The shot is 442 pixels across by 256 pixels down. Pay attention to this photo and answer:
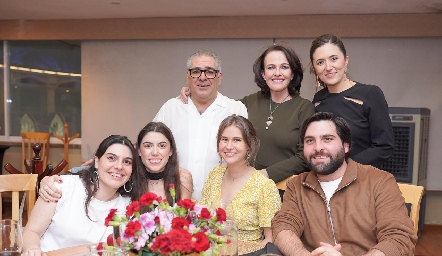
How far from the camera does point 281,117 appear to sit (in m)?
2.68

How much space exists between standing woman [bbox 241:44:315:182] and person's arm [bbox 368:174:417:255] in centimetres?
57

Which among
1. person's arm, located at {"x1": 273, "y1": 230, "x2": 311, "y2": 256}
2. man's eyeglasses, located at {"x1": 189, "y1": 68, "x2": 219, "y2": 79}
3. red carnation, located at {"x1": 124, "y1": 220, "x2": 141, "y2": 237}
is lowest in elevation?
person's arm, located at {"x1": 273, "y1": 230, "x2": 311, "y2": 256}

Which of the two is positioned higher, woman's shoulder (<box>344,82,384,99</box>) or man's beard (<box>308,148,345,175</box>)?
woman's shoulder (<box>344,82,384,99</box>)

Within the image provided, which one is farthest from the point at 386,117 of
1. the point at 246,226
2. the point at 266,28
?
the point at 266,28

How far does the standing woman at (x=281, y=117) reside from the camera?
259cm

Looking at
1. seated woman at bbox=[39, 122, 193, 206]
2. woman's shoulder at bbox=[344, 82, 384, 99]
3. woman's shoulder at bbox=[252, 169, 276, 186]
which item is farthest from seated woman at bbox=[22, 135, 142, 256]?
woman's shoulder at bbox=[344, 82, 384, 99]

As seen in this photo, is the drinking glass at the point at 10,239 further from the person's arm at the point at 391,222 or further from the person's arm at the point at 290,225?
the person's arm at the point at 391,222

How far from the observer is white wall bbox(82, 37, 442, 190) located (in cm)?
576

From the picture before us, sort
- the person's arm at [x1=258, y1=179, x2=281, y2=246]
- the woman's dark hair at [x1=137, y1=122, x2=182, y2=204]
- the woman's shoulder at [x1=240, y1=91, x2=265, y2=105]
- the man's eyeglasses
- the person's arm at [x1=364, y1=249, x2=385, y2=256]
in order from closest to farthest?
the person's arm at [x1=364, y1=249, x2=385, y2=256]
the person's arm at [x1=258, y1=179, x2=281, y2=246]
the woman's dark hair at [x1=137, y1=122, x2=182, y2=204]
the man's eyeglasses
the woman's shoulder at [x1=240, y1=91, x2=265, y2=105]

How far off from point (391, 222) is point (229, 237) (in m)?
0.86

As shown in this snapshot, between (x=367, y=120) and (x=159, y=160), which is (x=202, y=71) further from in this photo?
(x=367, y=120)

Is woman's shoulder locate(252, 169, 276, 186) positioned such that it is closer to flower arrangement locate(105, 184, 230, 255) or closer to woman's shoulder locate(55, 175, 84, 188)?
woman's shoulder locate(55, 175, 84, 188)

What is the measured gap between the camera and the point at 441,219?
19.6 feet

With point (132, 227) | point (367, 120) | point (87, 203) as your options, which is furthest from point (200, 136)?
point (132, 227)
